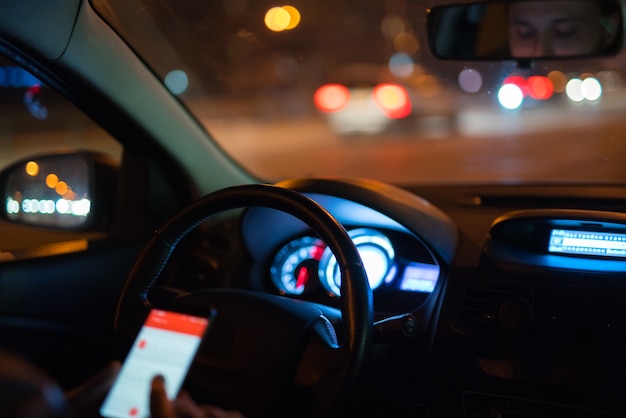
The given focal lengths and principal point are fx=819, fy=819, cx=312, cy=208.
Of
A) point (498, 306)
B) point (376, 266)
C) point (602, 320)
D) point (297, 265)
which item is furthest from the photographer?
point (297, 265)

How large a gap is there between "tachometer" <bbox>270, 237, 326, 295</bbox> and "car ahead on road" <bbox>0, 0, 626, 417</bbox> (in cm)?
1

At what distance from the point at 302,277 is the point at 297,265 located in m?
0.10

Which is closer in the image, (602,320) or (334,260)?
(602,320)

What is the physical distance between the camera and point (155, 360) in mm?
2396

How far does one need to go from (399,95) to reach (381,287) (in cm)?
1209

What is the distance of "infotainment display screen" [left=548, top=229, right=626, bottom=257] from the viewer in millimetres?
3295

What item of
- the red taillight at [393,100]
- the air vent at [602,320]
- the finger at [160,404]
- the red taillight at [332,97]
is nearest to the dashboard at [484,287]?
the air vent at [602,320]

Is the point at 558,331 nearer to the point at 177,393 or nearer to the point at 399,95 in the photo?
the point at 177,393

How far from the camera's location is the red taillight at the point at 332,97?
16.0 metres

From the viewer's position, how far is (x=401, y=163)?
10914 millimetres

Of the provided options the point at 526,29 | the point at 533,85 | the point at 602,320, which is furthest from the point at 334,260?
the point at 533,85

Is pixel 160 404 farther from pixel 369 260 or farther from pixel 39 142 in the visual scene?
pixel 39 142

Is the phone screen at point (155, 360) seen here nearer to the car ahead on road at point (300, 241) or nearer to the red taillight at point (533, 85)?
the car ahead on road at point (300, 241)

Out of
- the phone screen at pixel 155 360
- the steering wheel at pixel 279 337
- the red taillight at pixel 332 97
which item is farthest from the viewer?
the red taillight at pixel 332 97
